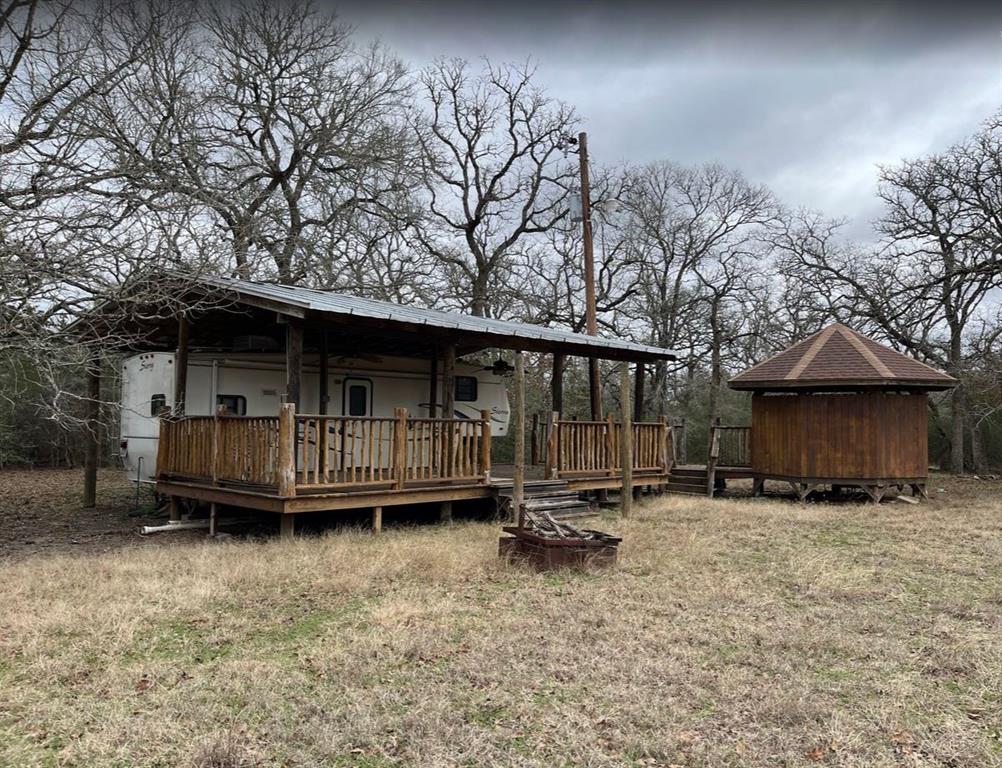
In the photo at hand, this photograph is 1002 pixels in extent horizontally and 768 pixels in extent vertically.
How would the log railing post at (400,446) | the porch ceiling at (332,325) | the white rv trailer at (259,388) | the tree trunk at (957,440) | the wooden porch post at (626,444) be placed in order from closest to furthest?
1. the porch ceiling at (332,325)
2. the log railing post at (400,446)
3. the wooden porch post at (626,444)
4. the white rv trailer at (259,388)
5. the tree trunk at (957,440)

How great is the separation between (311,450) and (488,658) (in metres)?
6.64

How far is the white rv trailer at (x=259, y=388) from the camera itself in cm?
1182

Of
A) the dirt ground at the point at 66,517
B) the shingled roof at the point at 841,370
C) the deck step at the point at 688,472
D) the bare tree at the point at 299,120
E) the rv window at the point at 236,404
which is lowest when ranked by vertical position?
the dirt ground at the point at 66,517

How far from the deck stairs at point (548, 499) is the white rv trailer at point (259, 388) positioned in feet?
7.52

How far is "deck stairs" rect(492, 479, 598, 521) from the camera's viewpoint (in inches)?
469

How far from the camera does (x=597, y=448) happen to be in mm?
13859

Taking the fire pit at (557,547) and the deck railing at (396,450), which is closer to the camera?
the fire pit at (557,547)

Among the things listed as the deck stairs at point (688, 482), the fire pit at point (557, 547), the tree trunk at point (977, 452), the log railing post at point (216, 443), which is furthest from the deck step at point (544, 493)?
the tree trunk at point (977, 452)

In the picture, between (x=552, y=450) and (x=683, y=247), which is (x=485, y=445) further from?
(x=683, y=247)

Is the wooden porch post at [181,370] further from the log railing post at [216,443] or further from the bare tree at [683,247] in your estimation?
the bare tree at [683,247]

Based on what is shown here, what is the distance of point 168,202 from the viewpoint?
10.1 m

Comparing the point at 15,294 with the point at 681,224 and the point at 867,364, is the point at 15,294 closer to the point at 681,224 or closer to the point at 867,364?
the point at 867,364

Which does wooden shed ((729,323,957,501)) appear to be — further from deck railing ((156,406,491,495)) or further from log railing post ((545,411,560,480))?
deck railing ((156,406,491,495))

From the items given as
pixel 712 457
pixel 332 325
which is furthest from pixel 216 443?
pixel 712 457
